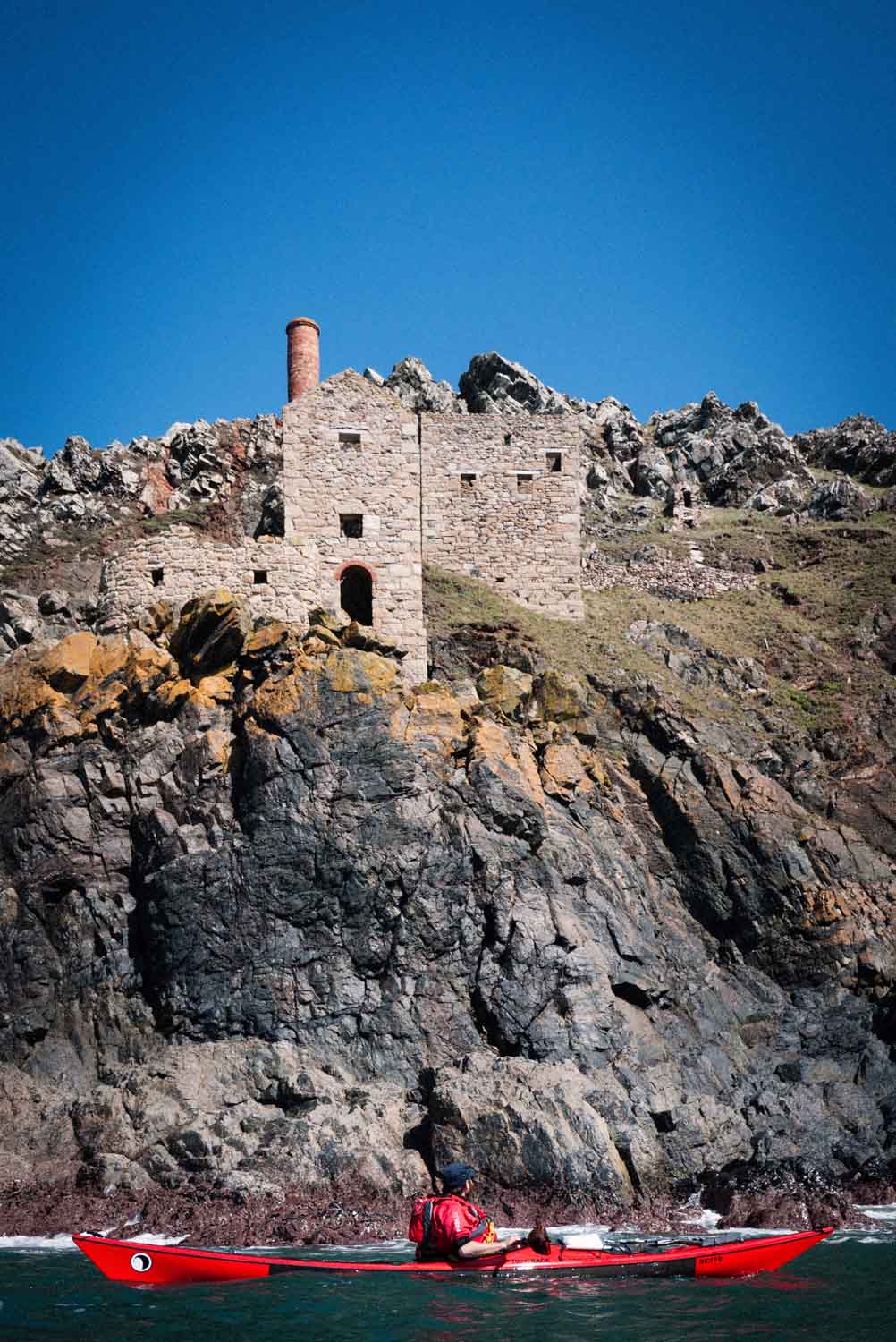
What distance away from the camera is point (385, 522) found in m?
31.3

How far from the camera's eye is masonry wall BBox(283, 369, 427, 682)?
3055 centimetres

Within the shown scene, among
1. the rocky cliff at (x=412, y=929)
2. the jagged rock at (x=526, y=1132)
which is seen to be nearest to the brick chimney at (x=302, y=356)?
the rocky cliff at (x=412, y=929)

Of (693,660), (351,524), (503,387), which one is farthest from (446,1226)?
(503,387)

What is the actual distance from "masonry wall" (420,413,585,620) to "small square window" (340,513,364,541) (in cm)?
519

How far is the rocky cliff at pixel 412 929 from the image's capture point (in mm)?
20734

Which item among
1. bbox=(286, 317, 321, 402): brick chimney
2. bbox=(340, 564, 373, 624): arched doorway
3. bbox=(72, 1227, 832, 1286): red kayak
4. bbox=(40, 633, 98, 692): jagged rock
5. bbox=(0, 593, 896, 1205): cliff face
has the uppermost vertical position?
bbox=(286, 317, 321, 402): brick chimney

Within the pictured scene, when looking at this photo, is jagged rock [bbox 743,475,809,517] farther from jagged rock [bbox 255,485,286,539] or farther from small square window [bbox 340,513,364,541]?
small square window [bbox 340,513,364,541]

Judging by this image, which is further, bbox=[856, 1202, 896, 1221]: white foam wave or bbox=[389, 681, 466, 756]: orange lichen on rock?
bbox=[389, 681, 466, 756]: orange lichen on rock

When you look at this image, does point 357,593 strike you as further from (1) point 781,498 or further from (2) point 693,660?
(1) point 781,498

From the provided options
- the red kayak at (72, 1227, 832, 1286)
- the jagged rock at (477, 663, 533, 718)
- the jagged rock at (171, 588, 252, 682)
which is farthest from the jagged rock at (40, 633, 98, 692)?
the red kayak at (72, 1227, 832, 1286)

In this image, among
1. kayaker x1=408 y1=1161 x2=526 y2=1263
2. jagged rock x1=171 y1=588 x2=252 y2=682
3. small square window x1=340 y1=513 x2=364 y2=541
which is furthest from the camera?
small square window x1=340 y1=513 x2=364 y2=541

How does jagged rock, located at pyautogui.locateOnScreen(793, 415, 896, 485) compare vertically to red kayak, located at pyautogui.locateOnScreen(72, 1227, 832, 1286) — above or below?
Answer: above

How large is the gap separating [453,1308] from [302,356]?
2643cm

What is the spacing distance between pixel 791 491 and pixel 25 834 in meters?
42.1
